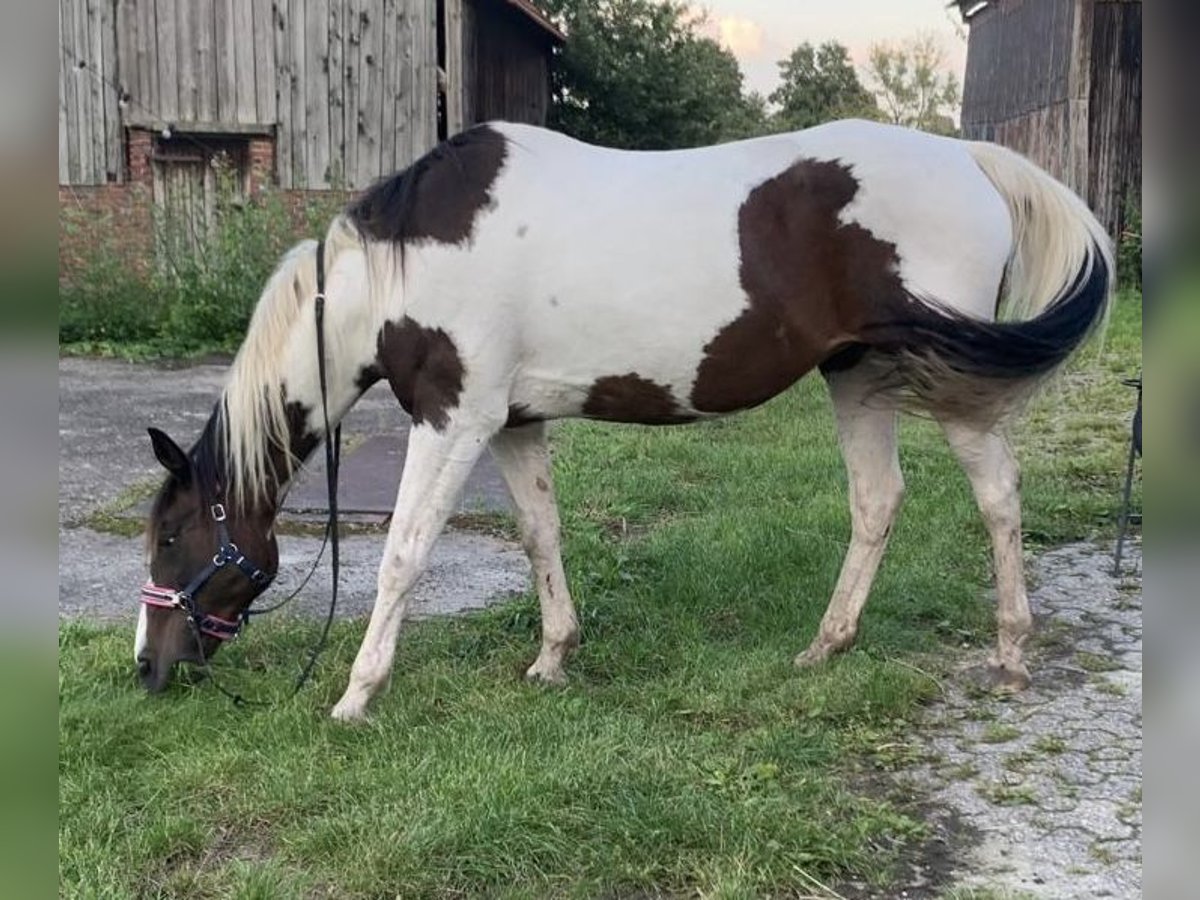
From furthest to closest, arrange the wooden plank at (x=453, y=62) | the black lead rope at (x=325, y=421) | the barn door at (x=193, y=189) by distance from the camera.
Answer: the wooden plank at (x=453, y=62)
the barn door at (x=193, y=189)
the black lead rope at (x=325, y=421)

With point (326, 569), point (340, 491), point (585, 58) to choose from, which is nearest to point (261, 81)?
point (340, 491)

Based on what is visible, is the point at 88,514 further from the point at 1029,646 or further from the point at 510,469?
the point at 1029,646

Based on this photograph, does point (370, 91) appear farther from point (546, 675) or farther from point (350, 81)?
point (546, 675)

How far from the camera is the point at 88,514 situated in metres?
5.68

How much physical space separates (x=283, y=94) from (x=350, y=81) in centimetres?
71

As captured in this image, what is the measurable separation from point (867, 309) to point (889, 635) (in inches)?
50.8

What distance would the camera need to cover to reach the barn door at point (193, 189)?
11578 millimetres

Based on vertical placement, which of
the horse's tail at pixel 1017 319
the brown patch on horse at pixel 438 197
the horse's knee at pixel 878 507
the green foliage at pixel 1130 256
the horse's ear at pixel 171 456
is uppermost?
the green foliage at pixel 1130 256

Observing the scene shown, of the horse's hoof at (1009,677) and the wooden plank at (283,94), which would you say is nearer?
the horse's hoof at (1009,677)

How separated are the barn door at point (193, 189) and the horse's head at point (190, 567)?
340 inches

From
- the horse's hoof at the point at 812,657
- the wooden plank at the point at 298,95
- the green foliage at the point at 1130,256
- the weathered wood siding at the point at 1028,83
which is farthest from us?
the weathered wood siding at the point at 1028,83

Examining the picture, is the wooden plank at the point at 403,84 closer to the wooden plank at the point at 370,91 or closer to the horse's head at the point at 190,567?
the wooden plank at the point at 370,91

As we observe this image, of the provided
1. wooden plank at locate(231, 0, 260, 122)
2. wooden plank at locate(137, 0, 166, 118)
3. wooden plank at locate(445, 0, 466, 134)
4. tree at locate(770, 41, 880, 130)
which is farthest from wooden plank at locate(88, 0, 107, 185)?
tree at locate(770, 41, 880, 130)

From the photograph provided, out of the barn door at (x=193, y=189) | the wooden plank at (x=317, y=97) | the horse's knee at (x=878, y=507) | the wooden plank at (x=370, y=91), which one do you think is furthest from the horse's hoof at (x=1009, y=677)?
the wooden plank at (x=317, y=97)
